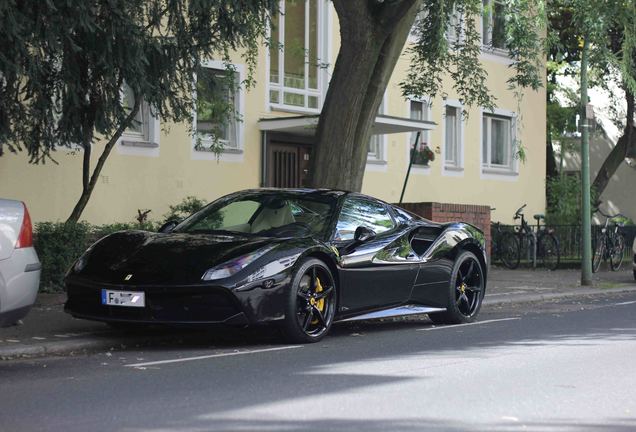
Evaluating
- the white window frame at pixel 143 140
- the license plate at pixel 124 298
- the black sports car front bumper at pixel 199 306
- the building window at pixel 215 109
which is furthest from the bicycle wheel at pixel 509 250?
the license plate at pixel 124 298

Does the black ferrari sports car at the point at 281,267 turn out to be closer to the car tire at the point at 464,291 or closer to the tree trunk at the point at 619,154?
the car tire at the point at 464,291

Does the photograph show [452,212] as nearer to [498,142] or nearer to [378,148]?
[378,148]

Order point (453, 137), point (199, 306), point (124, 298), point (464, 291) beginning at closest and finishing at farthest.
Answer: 1. point (199, 306)
2. point (124, 298)
3. point (464, 291)
4. point (453, 137)

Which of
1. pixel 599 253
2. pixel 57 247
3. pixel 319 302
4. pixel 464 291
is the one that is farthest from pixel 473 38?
pixel 599 253

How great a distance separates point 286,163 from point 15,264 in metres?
14.4

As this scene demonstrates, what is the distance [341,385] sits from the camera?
7152 mm

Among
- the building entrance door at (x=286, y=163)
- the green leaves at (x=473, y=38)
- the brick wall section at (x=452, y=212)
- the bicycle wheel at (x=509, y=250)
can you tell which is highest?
the green leaves at (x=473, y=38)

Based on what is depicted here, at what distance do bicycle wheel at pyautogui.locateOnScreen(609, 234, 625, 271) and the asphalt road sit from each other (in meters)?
13.4

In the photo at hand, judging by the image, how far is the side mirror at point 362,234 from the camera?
10.2 meters

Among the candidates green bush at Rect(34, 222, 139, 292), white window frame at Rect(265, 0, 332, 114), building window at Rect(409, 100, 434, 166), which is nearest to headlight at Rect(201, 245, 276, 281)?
green bush at Rect(34, 222, 139, 292)

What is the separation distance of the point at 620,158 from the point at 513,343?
23.5 m

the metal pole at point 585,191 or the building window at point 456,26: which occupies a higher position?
the building window at point 456,26

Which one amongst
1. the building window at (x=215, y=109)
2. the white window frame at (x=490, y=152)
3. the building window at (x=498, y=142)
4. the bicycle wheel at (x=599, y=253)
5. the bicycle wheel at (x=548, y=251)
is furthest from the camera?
the building window at (x=498, y=142)

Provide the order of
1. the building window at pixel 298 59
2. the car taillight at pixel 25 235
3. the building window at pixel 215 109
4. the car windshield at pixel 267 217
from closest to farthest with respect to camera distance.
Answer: the car taillight at pixel 25 235
the car windshield at pixel 267 217
the building window at pixel 215 109
the building window at pixel 298 59
